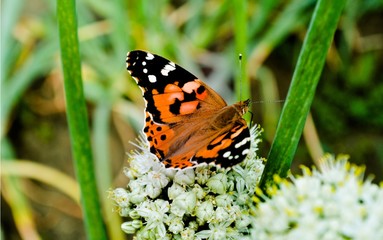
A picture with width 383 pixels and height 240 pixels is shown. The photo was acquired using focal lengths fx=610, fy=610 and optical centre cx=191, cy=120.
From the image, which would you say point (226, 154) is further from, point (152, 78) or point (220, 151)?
point (152, 78)

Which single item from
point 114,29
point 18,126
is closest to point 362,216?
point 114,29

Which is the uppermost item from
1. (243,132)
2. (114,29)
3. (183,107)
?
(114,29)

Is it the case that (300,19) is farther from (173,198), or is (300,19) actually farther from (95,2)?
(173,198)

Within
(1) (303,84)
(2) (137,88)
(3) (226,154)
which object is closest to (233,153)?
(3) (226,154)

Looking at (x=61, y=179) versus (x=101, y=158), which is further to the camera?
(x=61, y=179)

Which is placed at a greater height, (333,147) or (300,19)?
(300,19)

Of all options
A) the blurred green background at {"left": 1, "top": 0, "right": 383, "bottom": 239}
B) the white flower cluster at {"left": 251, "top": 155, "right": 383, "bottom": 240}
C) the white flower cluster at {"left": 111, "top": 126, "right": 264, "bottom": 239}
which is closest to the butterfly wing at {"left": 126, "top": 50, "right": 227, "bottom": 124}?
the white flower cluster at {"left": 111, "top": 126, "right": 264, "bottom": 239}

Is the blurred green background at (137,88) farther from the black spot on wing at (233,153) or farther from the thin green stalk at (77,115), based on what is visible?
the black spot on wing at (233,153)
